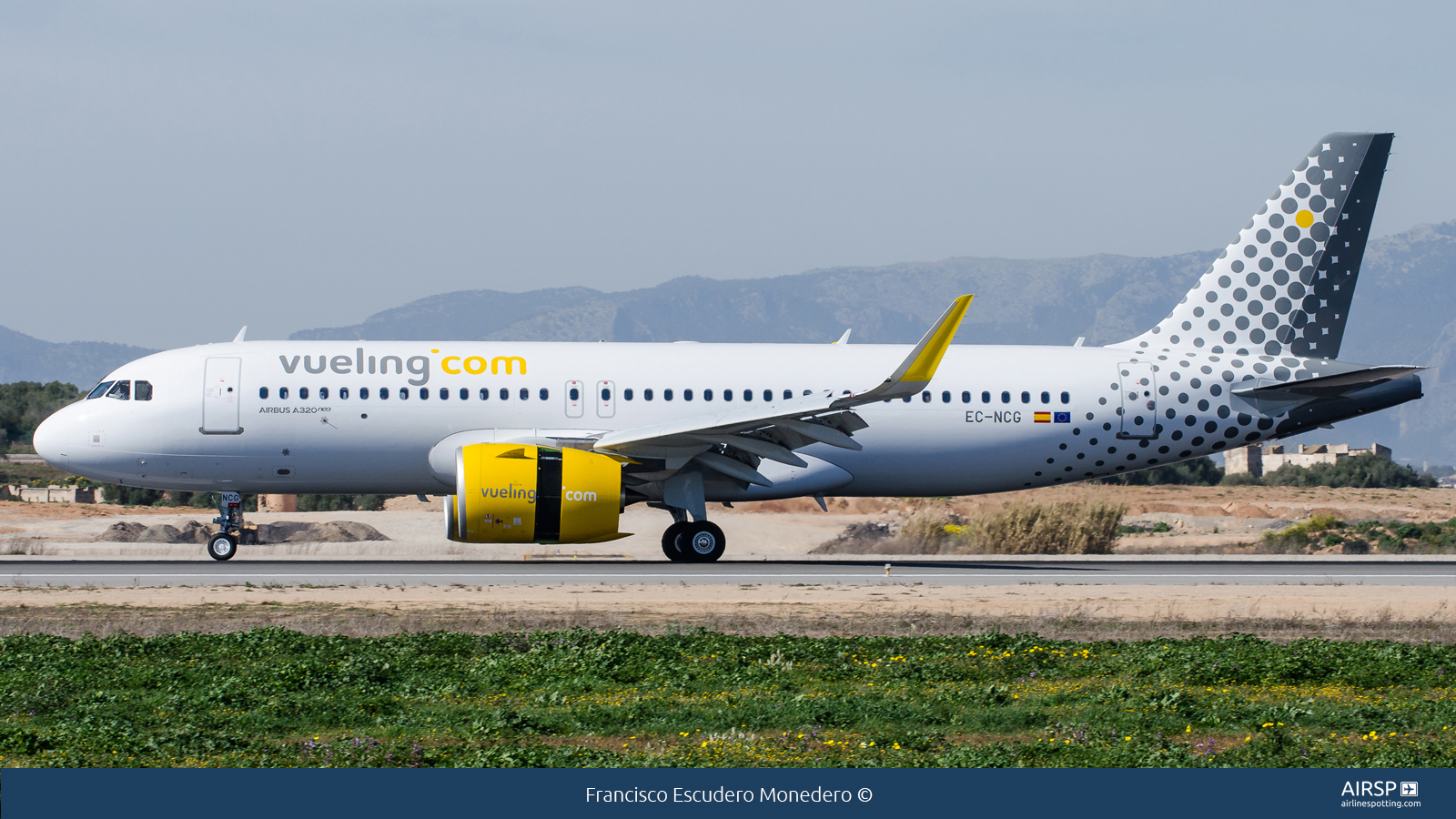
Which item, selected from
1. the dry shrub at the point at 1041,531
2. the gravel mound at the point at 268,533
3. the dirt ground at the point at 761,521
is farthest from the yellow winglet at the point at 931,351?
the gravel mound at the point at 268,533

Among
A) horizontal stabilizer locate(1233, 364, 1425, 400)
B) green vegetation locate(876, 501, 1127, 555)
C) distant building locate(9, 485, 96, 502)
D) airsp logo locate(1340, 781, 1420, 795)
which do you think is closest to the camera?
airsp logo locate(1340, 781, 1420, 795)

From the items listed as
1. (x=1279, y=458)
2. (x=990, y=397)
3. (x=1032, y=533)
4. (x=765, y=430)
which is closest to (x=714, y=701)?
(x=765, y=430)

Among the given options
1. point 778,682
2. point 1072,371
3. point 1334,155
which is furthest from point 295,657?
point 1334,155

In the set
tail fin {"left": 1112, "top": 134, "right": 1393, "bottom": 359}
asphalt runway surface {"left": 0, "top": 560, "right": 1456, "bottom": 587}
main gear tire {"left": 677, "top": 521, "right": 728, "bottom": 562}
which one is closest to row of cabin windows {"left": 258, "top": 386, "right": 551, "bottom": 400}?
asphalt runway surface {"left": 0, "top": 560, "right": 1456, "bottom": 587}

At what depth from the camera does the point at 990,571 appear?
23000mm

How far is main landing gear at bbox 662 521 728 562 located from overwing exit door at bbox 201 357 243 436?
→ 7280mm

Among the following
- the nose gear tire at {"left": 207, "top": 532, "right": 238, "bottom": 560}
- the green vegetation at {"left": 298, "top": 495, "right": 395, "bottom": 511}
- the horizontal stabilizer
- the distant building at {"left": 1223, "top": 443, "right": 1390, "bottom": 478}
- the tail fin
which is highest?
the tail fin

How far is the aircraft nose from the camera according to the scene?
78.5 ft

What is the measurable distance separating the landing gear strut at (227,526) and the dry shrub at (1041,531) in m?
15.3

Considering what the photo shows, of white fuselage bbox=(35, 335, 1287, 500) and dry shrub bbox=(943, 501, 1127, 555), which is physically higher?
white fuselage bbox=(35, 335, 1287, 500)

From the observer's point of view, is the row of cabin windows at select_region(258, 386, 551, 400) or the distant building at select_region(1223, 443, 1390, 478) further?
the distant building at select_region(1223, 443, 1390, 478)

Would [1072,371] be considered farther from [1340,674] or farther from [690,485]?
[1340,674]

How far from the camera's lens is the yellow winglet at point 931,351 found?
2109 cm

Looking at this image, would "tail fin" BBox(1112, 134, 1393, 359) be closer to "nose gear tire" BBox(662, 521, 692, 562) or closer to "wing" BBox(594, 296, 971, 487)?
"wing" BBox(594, 296, 971, 487)
